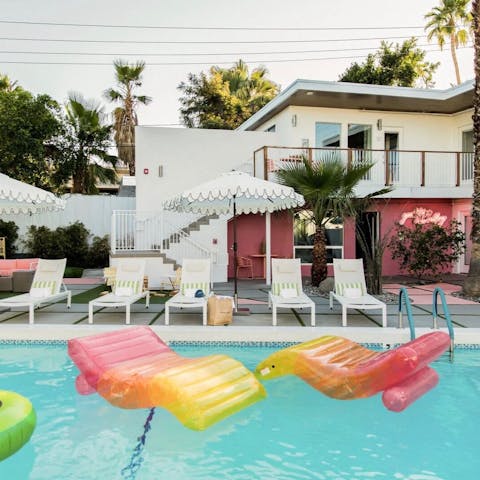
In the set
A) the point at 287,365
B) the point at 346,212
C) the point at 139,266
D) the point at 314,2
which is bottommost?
the point at 287,365

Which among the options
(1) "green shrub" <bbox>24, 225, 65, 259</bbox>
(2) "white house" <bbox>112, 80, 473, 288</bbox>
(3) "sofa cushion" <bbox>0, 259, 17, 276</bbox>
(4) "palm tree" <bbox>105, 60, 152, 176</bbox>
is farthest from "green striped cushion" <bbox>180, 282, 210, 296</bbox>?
(4) "palm tree" <bbox>105, 60, 152, 176</bbox>

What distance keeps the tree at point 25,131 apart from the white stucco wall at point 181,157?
15.8ft

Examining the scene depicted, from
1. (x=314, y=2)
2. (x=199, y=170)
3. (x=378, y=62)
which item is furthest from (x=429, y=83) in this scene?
(x=199, y=170)

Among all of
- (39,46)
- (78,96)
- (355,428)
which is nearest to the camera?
(355,428)

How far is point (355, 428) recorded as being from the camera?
4.94 m

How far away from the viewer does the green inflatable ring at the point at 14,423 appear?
11.8 ft

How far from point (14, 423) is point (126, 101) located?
23.5 m

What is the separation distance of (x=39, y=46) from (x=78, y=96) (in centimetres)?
707

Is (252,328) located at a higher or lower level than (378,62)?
lower

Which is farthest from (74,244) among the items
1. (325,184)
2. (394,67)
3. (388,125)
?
(394,67)

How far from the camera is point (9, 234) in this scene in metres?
17.9

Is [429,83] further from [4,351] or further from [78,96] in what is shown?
[4,351]

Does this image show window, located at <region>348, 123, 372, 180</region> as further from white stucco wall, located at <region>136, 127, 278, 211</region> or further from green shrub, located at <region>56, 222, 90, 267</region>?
green shrub, located at <region>56, 222, 90, 267</region>

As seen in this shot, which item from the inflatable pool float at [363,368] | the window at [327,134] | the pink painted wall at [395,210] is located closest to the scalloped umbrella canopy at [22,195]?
the inflatable pool float at [363,368]
